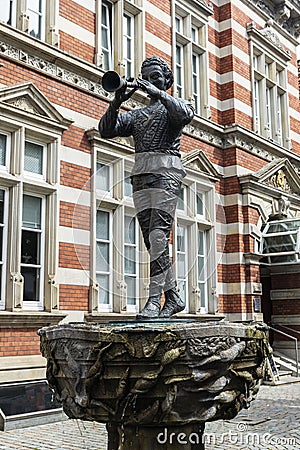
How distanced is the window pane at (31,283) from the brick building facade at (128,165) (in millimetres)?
21

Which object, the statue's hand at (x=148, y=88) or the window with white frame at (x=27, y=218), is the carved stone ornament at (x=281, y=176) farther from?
the statue's hand at (x=148, y=88)

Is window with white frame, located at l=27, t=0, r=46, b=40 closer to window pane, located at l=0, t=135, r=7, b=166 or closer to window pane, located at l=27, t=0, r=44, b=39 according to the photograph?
window pane, located at l=27, t=0, r=44, b=39

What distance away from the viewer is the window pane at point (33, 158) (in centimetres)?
962

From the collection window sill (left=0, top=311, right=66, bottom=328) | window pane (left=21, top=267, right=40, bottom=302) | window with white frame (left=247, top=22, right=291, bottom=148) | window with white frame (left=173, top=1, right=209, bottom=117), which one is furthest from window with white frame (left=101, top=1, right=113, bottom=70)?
window sill (left=0, top=311, right=66, bottom=328)

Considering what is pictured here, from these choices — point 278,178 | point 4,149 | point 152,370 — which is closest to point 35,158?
point 4,149

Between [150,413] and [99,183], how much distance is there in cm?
220

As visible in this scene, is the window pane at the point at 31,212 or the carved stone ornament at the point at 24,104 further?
the window pane at the point at 31,212

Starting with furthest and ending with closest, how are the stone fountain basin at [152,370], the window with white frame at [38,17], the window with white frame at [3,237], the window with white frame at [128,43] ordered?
the window with white frame at [128,43]
the window with white frame at [38,17]
the window with white frame at [3,237]
the stone fountain basin at [152,370]

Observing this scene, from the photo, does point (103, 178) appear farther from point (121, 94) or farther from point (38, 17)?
point (38, 17)

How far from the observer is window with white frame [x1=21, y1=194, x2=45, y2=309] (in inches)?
368

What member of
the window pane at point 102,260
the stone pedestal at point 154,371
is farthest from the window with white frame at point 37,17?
the stone pedestal at point 154,371

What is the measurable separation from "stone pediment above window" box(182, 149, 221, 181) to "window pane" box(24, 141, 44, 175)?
158 inches

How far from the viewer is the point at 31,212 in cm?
961

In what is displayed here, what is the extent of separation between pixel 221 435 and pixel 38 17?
312 inches
